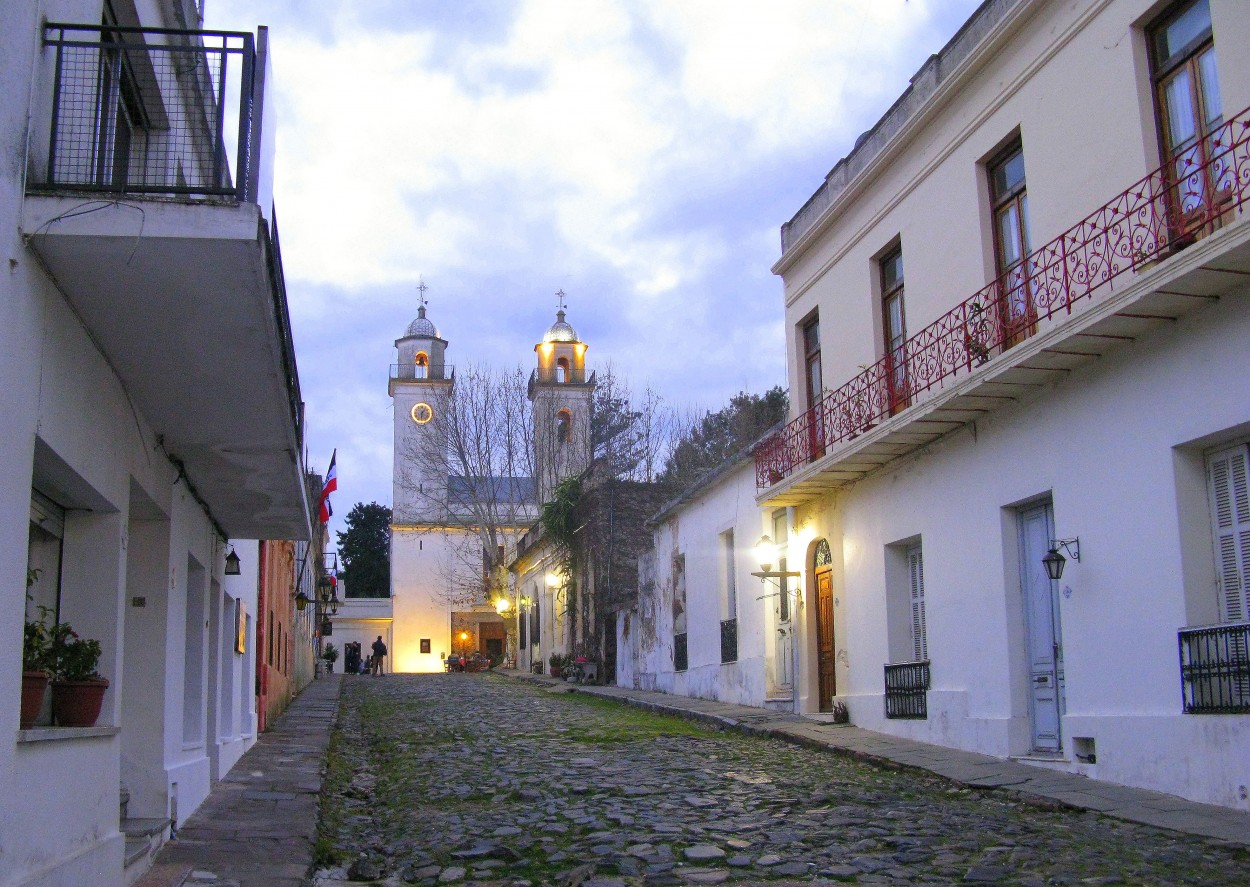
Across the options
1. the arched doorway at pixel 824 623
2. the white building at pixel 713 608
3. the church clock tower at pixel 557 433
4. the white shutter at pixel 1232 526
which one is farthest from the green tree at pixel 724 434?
the white shutter at pixel 1232 526

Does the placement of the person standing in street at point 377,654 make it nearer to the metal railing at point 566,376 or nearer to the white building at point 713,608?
the white building at point 713,608

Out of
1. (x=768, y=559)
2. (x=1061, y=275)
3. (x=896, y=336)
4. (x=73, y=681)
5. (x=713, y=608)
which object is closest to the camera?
(x=73, y=681)

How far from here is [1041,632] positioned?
38.3 feet

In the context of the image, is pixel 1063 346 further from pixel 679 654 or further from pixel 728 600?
pixel 679 654

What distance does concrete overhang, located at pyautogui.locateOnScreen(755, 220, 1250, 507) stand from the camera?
8.54 meters

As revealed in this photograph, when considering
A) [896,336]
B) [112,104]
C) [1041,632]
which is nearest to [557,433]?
[896,336]

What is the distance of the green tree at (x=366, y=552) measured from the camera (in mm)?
66062

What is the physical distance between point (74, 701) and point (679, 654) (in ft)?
56.7

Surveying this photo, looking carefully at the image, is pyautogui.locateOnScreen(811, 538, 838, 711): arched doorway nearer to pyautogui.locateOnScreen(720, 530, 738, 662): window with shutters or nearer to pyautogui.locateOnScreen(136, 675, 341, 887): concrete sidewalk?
pyautogui.locateOnScreen(720, 530, 738, 662): window with shutters

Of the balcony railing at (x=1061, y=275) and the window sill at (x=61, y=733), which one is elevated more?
the balcony railing at (x=1061, y=275)

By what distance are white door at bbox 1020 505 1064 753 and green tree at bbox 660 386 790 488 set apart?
26850mm

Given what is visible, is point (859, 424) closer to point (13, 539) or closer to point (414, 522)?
point (13, 539)

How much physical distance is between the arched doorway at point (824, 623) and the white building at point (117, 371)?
9.19m

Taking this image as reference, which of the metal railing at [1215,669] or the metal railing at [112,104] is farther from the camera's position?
the metal railing at [1215,669]
